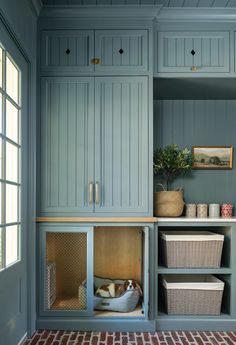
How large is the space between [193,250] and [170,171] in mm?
789

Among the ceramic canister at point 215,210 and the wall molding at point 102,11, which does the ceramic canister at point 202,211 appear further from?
the wall molding at point 102,11

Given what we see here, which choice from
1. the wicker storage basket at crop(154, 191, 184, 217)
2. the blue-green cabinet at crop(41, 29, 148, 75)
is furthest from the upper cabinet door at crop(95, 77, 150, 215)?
the wicker storage basket at crop(154, 191, 184, 217)

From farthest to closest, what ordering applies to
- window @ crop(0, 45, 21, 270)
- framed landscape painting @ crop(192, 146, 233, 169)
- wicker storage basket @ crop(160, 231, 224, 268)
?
framed landscape painting @ crop(192, 146, 233, 169) → wicker storage basket @ crop(160, 231, 224, 268) → window @ crop(0, 45, 21, 270)

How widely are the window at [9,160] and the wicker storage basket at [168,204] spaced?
1.18m

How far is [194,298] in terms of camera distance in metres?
2.99

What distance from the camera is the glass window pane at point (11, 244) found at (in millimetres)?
2338

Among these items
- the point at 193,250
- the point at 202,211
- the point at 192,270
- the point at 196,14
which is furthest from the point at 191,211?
the point at 196,14

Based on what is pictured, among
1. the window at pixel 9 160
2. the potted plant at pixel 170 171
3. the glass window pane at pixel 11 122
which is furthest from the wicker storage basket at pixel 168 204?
the glass window pane at pixel 11 122

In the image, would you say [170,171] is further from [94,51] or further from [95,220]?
[94,51]

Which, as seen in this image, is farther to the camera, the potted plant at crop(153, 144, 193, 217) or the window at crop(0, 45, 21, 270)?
the potted plant at crop(153, 144, 193, 217)

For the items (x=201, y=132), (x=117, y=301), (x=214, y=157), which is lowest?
(x=117, y=301)

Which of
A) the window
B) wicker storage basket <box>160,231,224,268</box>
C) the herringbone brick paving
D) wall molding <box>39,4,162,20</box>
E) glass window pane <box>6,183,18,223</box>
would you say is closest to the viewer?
the window

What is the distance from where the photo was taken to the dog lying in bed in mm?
3078

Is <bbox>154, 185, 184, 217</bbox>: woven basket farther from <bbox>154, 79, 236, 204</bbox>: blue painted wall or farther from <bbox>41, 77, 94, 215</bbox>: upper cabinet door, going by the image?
<bbox>41, 77, 94, 215</bbox>: upper cabinet door
